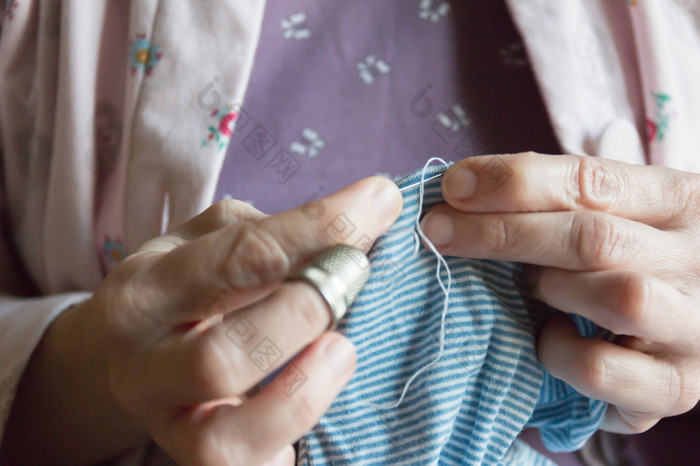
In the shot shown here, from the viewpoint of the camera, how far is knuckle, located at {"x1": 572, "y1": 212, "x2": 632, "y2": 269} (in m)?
0.45

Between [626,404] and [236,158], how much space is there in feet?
1.83

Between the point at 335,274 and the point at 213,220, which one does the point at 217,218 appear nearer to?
the point at 213,220

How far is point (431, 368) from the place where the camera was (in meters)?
0.50

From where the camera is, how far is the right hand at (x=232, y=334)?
1.17ft

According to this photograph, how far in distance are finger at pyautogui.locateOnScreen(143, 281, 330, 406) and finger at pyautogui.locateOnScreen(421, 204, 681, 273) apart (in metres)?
0.17

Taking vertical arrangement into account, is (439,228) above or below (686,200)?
above

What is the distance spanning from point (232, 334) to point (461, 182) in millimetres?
246

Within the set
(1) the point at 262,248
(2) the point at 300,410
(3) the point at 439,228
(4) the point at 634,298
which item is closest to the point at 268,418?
(2) the point at 300,410

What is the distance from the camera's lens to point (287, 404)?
14.2 inches

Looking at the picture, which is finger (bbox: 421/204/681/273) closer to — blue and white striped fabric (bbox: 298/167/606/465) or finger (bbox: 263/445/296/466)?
blue and white striped fabric (bbox: 298/167/606/465)

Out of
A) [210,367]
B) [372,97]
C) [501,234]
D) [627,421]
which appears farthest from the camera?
[372,97]

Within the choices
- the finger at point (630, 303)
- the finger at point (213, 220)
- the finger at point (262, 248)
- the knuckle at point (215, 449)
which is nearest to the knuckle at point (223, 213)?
the finger at point (213, 220)

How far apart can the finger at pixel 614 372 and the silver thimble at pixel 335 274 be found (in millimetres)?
262

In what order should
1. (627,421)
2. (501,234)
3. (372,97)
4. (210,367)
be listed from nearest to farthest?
(210,367), (501,234), (627,421), (372,97)
